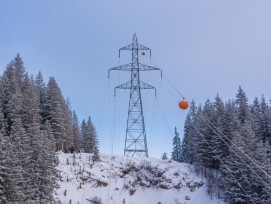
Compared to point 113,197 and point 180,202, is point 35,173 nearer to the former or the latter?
point 113,197

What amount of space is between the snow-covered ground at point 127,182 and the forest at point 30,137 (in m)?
3.76

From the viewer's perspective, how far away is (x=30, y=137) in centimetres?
4272

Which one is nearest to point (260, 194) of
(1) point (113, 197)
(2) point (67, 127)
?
(1) point (113, 197)

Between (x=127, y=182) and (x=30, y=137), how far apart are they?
61.8 ft

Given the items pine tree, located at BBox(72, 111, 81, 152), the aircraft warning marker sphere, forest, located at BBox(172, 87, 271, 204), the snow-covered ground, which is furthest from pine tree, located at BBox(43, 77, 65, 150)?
the aircraft warning marker sphere

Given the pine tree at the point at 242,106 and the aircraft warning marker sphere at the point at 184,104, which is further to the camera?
the pine tree at the point at 242,106

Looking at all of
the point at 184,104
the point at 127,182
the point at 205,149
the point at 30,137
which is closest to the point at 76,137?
the point at 127,182

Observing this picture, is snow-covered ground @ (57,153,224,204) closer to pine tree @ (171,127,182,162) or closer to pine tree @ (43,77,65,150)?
pine tree @ (43,77,65,150)

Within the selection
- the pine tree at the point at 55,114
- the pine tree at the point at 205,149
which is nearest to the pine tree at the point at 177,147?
the pine tree at the point at 205,149

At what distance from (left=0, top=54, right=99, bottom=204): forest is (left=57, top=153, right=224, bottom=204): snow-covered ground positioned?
3.76 m

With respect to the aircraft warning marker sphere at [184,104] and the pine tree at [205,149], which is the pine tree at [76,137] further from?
the aircraft warning marker sphere at [184,104]

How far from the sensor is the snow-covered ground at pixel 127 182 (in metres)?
50.6

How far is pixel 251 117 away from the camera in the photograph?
54062 mm

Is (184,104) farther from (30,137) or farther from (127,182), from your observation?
(127,182)
